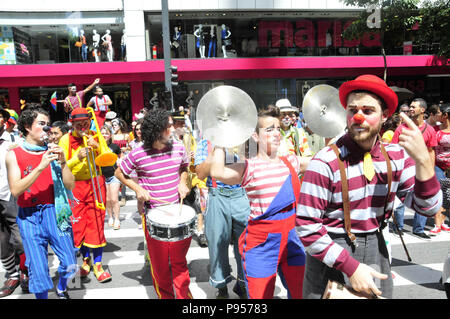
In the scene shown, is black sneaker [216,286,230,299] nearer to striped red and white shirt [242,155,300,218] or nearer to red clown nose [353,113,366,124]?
striped red and white shirt [242,155,300,218]

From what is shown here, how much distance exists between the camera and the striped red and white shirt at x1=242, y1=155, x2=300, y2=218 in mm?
2887

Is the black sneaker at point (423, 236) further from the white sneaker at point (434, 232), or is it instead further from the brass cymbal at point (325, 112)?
the brass cymbal at point (325, 112)

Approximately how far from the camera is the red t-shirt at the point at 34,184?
11.1ft

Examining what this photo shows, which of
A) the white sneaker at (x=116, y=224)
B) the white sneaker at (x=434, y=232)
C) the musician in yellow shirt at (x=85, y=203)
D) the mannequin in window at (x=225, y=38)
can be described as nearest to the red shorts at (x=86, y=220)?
the musician in yellow shirt at (x=85, y=203)

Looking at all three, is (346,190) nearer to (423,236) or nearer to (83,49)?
(423,236)

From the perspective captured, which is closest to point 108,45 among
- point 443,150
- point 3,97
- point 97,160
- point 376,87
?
point 3,97

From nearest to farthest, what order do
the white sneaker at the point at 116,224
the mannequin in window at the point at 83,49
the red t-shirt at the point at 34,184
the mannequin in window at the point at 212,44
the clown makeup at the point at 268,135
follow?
the clown makeup at the point at 268,135 < the red t-shirt at the point at 34,184 < the white sneaker at the point at 116,224 < the mannequin in window at the point at 83,49 < the mannequin in window at the point at 212,44

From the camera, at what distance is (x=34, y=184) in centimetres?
350

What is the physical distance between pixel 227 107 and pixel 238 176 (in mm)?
551

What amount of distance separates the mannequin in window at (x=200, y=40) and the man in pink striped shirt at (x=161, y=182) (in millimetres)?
15105

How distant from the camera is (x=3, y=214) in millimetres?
4488

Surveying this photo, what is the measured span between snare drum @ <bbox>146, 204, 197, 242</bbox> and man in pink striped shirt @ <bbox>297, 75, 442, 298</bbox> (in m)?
1.50

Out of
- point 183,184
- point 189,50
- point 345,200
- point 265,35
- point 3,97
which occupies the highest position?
point 265,35

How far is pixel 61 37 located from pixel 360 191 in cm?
1891
